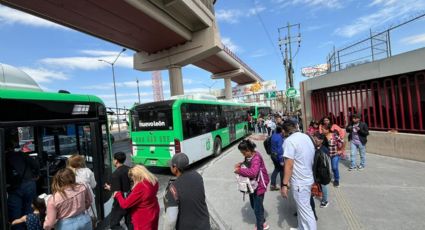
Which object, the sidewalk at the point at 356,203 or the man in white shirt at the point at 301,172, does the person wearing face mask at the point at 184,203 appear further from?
the sidewalk at the point at 356,203

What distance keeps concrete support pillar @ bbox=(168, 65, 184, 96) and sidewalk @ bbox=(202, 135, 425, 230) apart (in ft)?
68.1

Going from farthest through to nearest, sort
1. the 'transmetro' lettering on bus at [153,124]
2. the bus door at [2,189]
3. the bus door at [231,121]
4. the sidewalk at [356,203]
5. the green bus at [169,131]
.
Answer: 1. the bus door at [231,121]
2. the 'transmetro' lettering on bus at [153,124]
3. the green bus at [169,131]
4. the sidewalk at [356,203]
5. the bus door at [2,189]

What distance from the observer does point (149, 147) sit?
10.2 metres

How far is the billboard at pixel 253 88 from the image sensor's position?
7712 centimetres

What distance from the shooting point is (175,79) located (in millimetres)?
28219

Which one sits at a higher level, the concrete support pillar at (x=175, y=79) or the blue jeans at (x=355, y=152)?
the concrete support pillar at (x=175, y=79)

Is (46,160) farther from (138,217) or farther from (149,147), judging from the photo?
(149,147)

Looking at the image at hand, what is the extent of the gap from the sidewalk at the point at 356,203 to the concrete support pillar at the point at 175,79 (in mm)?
20765

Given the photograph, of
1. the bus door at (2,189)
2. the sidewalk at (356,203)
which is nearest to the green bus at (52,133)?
the bus door at (2,189)

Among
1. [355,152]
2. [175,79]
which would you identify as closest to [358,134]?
[355,152]

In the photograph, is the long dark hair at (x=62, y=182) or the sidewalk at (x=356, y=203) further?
the sidewalk at (x=356, y=203)

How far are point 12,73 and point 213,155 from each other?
9.41m

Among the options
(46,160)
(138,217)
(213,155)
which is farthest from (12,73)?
(213,155)

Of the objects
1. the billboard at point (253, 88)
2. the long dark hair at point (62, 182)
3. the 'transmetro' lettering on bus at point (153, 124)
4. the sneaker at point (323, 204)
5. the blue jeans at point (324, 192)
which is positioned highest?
the billboard at point (253, 88)
